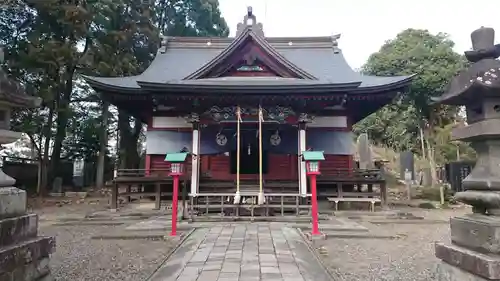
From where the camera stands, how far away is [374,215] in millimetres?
10602

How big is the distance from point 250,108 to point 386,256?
644 centimetres

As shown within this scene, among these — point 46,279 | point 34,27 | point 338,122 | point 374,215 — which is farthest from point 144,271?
point 34,27

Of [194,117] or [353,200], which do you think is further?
[353,200]

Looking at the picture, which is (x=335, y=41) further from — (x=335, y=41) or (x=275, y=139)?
(x=275, y=139)

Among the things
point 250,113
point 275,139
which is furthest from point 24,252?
point 275,139

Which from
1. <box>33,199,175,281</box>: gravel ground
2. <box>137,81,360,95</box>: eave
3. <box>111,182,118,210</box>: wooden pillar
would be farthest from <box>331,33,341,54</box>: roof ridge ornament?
<box>33,199,175,281</box>: gravel ground

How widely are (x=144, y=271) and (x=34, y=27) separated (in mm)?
17561

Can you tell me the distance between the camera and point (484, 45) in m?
3.48

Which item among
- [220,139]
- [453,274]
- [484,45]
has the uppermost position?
[484,45]

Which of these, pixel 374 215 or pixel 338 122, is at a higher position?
pixel 338 122

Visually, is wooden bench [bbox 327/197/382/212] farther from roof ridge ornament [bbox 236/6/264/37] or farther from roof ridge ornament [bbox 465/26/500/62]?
roof ridge ornament [bbox 465/26/500/62]

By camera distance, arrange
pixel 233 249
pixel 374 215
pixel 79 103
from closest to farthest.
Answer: pixel 233 249 → pixel 374 215 → pixel 79 103

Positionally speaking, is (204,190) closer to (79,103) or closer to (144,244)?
(144,244)

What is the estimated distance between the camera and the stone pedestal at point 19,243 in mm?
3131
